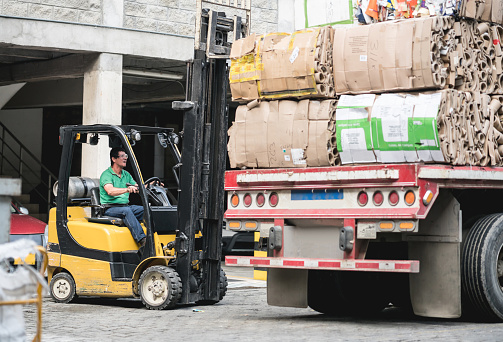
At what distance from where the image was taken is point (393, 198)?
867cm

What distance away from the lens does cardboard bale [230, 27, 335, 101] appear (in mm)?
9312

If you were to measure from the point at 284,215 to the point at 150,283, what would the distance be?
2.34 meters

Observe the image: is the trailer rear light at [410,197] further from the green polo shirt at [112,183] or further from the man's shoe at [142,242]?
the green polo shirt at [112,183]

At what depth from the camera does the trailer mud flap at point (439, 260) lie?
8.77m

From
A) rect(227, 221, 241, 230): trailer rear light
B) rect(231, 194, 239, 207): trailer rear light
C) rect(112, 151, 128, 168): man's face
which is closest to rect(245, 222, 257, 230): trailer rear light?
rect(227, 221, 241, 230): trailer rear light

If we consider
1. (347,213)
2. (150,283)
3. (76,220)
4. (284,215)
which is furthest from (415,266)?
(76,220)

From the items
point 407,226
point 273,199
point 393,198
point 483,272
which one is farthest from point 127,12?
point 483,272

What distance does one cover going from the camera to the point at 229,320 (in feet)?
32.6

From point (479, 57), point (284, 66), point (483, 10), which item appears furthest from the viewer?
point (284, 66)

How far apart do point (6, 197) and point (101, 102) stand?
10136mm

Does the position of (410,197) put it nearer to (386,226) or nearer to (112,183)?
(386,226)

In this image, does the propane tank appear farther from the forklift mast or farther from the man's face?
the forklift mast

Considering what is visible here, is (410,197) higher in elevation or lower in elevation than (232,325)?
higher

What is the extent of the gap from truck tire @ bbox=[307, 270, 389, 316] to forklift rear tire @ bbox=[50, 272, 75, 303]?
3.13 metres
